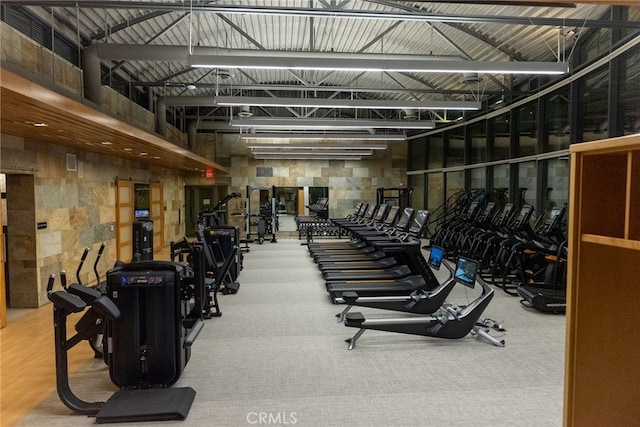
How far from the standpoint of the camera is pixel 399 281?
6684 mm

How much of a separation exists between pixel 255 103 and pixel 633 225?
6.45 meters

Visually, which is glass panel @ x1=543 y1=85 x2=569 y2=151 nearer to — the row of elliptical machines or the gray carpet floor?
the row of elliptical machines

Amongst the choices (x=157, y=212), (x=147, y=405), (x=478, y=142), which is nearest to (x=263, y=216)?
(x=157, y=212)

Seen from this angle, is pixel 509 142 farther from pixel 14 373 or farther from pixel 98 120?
pixel 14 373

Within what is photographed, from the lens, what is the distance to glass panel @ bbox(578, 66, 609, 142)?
676cm

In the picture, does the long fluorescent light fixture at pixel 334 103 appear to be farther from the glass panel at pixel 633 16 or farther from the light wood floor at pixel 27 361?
the light wood floor at pixel 27 361

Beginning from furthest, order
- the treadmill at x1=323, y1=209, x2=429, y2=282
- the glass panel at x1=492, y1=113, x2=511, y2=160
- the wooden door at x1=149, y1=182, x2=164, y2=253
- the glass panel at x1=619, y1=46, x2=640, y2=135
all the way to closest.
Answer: the wooden door at x1=149, y1=182, x2=164, y2=253 < the glass panel at x1=492, y1=113, x2=511, y2=160 < the treadmill at x1=323, y1=209, x2=429, y2=282 < the glass panel at x1=619, y1=46, x2=640, y2=135

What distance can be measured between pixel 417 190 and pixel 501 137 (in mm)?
5486

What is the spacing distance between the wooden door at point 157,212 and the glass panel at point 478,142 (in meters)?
9.53

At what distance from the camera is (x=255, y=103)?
7.18 metres

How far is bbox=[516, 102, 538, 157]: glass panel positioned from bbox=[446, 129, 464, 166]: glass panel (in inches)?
119

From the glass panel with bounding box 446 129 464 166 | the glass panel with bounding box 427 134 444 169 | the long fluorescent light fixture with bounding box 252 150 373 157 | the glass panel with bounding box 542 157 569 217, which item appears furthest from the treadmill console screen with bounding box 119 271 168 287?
the glass panel with bounding box 427 134 444 169

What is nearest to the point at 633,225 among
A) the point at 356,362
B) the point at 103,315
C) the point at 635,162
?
the point at 635,162

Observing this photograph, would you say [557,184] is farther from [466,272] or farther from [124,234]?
[124,234]
